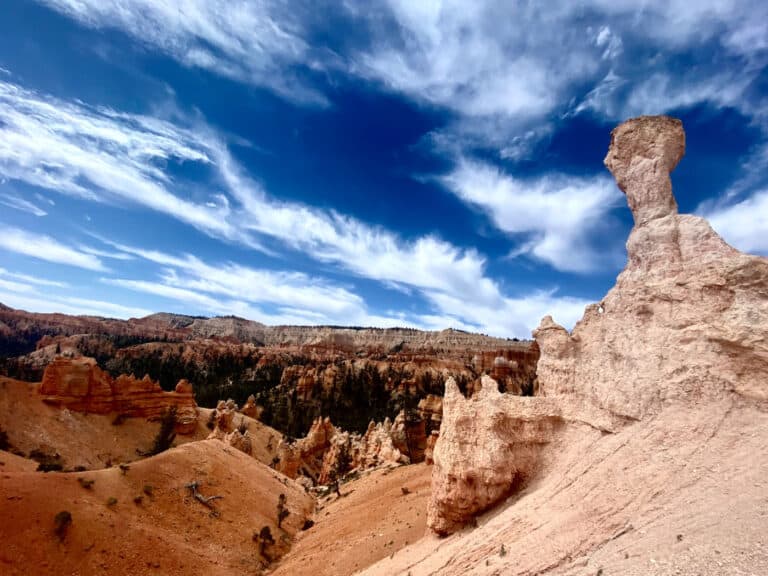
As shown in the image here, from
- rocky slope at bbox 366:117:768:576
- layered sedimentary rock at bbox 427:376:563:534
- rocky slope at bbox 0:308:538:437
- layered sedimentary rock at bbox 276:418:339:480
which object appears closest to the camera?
rocky slope at bbox 366:117:768:576

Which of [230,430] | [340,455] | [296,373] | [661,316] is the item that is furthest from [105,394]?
[296,373]

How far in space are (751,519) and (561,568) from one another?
286 cm

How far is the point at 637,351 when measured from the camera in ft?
31.4

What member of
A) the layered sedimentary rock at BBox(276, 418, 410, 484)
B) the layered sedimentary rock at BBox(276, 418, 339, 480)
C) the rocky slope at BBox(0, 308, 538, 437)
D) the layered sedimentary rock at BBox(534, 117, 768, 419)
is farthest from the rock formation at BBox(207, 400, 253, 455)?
the layered sedimentary rock at BBox(534, 117, 768, 419)

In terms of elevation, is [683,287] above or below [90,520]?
above

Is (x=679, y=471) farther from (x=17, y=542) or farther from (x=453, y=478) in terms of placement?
(x=17, y=542)

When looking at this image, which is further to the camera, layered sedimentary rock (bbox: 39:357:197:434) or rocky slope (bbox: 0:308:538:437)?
rocky slope (bbox: 0:308:538:437)

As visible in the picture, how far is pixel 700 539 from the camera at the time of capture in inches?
237

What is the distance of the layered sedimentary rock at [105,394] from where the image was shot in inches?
1517

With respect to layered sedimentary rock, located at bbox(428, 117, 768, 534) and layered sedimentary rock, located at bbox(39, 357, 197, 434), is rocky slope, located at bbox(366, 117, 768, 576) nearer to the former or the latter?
layered sedimentary rock, located at bbox(428, 117, 768, 534)

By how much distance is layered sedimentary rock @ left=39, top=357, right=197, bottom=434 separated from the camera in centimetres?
3853

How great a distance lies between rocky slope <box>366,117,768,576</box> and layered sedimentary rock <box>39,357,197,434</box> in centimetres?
3851

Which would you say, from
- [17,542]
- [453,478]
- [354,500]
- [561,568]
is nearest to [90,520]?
[17,542]

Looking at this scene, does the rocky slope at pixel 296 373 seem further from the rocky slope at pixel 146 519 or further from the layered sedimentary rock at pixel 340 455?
the rocky slope at pixel 146 519
